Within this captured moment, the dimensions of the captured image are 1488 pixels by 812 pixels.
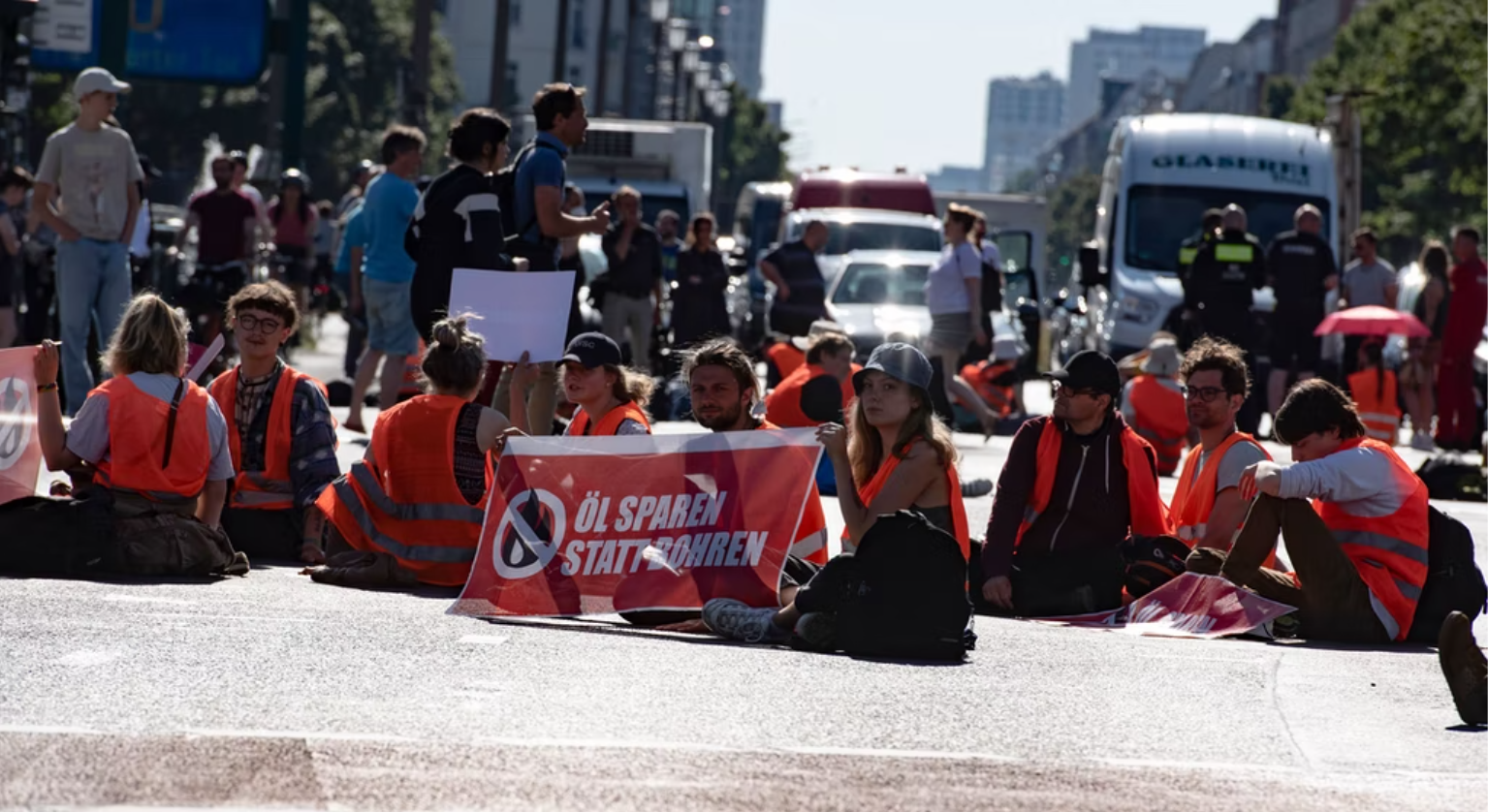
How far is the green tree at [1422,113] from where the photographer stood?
1696 inches

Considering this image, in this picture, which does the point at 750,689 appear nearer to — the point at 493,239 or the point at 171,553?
the point at 171,553

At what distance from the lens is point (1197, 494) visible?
991 centimetres

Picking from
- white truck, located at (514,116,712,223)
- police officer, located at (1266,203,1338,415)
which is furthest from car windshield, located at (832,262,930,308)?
white truck, located at (514,116,712,223)

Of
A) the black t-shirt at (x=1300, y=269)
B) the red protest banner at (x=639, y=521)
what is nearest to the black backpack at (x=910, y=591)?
the red protest banner at (x=639, y=521)

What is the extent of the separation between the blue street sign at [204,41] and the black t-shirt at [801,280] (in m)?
6.99

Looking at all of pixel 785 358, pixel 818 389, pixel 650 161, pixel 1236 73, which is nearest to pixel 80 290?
pixel 818 389

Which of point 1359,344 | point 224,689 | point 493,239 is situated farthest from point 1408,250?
point 224,689

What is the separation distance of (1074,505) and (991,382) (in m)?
11.1

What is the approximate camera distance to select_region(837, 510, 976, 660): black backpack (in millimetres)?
8133

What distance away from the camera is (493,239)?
11867mm

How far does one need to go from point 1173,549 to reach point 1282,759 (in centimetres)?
296

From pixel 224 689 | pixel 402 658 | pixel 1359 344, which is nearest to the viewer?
pixel 224 689

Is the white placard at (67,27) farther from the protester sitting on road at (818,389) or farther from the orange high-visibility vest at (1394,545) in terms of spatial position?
the orange high-visibility vest at (1394,545)

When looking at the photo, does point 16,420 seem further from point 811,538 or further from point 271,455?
point 811,538
